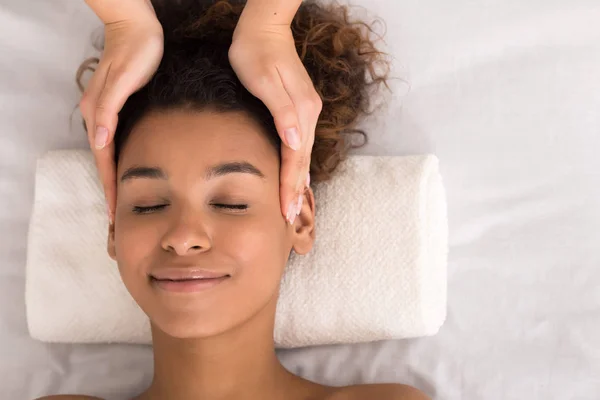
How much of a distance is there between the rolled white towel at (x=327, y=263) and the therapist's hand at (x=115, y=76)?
0.20 meters

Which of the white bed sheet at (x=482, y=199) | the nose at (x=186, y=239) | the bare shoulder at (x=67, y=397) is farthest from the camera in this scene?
the white bed sheet at (x=482, y=199)

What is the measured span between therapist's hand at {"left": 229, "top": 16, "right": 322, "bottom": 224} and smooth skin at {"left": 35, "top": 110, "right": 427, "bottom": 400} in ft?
0.12

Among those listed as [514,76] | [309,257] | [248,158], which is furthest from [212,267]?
[514,76]

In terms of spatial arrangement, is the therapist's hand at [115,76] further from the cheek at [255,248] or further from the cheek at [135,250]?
the cheek at [255,248]

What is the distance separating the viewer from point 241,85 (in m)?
1.31

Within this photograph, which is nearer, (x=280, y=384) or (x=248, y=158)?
(x=248, y=158)

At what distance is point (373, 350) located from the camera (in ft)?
5.02

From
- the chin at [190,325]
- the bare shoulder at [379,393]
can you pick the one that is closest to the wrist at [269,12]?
the chin at [190,325]

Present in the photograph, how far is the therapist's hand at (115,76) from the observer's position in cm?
126

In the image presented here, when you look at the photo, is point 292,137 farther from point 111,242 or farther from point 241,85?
point 111,242

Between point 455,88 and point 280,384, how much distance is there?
0.76 metres

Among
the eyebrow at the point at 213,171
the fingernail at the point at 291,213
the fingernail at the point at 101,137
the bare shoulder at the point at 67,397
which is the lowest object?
the bare shoulder at the point at 67,397

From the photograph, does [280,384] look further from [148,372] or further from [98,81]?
[98,81]

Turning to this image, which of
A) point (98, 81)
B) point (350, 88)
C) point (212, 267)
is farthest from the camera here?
point (350, 88)
